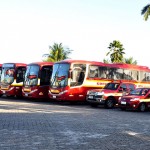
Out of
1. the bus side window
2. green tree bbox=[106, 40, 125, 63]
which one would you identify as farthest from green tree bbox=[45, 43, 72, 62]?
the bus side window

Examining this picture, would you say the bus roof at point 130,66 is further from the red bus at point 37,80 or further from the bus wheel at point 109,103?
the bus wheel at point 109,103

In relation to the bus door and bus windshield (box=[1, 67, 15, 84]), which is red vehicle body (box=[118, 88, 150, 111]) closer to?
the bus door

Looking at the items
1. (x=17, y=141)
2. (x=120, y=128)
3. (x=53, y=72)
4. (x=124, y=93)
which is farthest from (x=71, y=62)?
(x=17, y=141)

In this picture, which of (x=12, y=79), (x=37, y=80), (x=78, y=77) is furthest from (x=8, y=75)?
(x=78, y=77)

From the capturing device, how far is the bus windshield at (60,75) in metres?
26.7

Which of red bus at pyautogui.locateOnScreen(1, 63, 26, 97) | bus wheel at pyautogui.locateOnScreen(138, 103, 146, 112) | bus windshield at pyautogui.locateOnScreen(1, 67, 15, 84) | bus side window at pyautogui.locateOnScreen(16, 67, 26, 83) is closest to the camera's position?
bus wheel at pyautogui.locateOnScreen(138, 103, 146, 112)

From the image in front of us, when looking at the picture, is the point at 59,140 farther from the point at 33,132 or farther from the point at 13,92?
the point at 13,92

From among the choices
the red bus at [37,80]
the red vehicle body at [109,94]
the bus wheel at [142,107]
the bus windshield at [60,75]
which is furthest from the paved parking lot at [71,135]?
the red bus at [37,80]

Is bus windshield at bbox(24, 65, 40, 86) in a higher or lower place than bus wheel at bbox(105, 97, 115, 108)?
higher

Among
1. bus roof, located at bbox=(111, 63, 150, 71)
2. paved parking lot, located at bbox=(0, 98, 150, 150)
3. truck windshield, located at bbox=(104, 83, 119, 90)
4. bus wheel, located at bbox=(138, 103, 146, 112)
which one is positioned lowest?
paved parking lot, located at bbox=(0, 98, 150, 150)

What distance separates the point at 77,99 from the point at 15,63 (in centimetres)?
787

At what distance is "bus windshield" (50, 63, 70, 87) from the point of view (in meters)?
26.7

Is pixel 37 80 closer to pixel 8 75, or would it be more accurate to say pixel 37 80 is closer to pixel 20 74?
pixel 20 74

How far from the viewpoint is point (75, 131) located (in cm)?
1243
